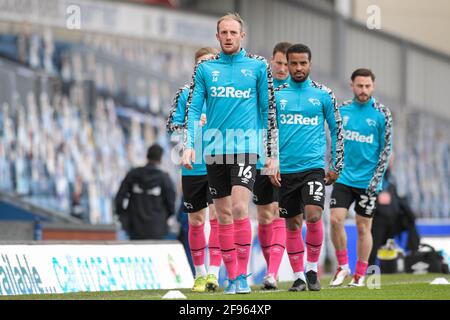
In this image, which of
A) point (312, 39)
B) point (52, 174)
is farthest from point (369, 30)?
point (52, 174)

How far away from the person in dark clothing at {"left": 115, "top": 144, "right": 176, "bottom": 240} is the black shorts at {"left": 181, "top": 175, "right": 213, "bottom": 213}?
4316 millimetres

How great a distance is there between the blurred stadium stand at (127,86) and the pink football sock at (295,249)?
942 centimetres

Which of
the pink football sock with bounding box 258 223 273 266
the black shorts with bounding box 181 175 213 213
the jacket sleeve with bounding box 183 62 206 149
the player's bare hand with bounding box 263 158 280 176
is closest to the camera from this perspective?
the jacket sleeve with bounding box 183 62 206 149

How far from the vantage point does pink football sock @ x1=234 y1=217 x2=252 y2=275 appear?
11.5m

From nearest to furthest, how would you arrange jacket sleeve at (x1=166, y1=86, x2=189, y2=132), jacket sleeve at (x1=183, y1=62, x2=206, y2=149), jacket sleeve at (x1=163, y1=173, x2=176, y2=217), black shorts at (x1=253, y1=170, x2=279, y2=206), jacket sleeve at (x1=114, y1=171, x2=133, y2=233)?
1. jacket sleeve at (x1=183, y1=62, x2=206, y2=149)
2. jacket sleeve at (x1=166, y1=86, x2=189, y2=132)
3. black shorts at (x1=253, y1=170, x2=279, y2=206)
4. jacket sleeve at (x1=114, y1=171, x2=133, y2=233)
5. jacket sleeve at (x1=163, y1=173, x2=176, y2=217)

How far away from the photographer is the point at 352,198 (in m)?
14.6

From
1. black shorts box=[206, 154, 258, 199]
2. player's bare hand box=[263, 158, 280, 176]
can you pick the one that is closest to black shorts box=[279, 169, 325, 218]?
player's bare hand box=[263, 158, 280, 176]

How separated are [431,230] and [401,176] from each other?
551 centimetres

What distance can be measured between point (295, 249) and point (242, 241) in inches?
45.2

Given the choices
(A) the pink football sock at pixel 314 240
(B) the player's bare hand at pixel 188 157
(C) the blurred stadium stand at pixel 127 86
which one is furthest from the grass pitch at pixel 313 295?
(C) the blurred stadium stand at pixel 127 86

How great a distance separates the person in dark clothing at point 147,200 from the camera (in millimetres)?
17656

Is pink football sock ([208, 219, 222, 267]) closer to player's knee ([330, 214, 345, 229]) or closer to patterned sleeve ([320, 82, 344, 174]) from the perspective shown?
patterned sleeve ([320, 82, 344, 174])

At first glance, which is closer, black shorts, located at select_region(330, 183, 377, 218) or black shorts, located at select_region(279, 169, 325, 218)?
black shorts, located at select_region(279, 169, 325, 218)

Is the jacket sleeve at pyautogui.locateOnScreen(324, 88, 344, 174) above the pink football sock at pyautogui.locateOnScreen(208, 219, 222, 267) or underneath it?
above
